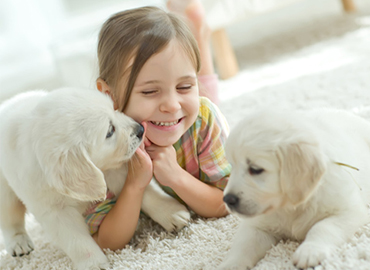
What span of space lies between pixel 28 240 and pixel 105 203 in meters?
0.41

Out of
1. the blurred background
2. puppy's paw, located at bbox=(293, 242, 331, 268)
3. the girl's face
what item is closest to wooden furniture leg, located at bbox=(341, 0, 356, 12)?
the blurred background

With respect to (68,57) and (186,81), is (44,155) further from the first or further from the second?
(68,57)

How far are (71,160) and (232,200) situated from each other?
562 millimetres

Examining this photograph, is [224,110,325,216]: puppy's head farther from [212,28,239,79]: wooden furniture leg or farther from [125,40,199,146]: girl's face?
[212,28,239,79]: wooden furniture leg

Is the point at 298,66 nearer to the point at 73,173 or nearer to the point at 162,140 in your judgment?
the point at 162,140

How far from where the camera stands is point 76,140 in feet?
4.71

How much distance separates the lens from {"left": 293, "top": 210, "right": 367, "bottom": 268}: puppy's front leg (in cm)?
109

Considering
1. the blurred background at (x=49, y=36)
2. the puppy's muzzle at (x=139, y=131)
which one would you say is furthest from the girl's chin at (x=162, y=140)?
the blurred background at (x=49, y=36)

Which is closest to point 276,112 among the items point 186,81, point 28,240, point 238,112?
point 186,81

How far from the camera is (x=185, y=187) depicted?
1695mm

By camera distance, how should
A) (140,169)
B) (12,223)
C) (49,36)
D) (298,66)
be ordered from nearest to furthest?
(140,169) < (12,223) < (298,66) < (49,36)

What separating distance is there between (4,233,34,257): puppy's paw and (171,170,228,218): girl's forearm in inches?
26.8

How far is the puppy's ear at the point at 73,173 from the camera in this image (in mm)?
1414

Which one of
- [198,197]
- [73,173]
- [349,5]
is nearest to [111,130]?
[73,173]
